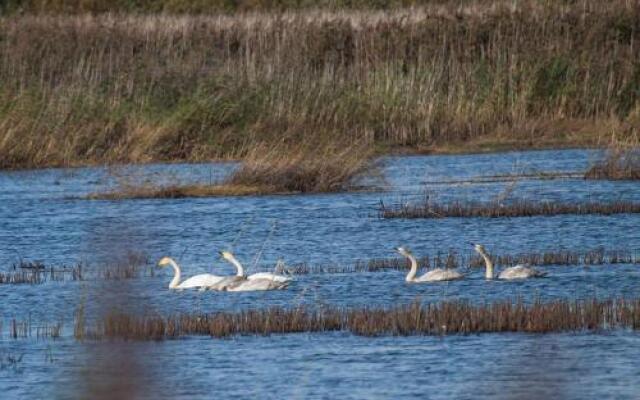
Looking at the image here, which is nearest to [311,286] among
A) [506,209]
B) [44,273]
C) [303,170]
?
[44,273]

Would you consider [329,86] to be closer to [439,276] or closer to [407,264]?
[407,264]

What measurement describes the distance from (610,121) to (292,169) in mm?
6274

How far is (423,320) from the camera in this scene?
430 inches

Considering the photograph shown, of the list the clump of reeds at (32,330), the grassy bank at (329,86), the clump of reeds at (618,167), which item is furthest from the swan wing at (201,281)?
the grassy bank at (329,86)

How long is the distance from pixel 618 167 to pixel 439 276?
8592 millimetres

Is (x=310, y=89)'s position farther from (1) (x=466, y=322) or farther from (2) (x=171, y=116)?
(1) (x=466, y=322)

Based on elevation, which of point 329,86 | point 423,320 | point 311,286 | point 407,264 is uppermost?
point 423,320

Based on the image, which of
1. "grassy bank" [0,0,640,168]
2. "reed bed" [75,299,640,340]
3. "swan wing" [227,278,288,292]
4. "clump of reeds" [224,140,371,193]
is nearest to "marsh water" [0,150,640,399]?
"swan wing" [227,278,288,292]

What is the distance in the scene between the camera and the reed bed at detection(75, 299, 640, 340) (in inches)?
419

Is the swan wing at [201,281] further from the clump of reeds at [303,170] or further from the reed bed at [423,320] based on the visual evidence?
the clump of reeds at [303,170]

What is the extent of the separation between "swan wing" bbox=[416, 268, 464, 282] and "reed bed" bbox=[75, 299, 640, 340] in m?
1.53

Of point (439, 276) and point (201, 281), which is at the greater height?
point (439, 276)

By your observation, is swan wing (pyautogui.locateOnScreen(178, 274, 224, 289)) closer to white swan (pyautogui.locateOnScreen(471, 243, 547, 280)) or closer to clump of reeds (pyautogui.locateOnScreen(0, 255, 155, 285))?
clump of reeds (pyautogui.locateOnScreen(0, 255, 155, 285))

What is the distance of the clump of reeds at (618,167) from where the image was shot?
20891 millimetres
